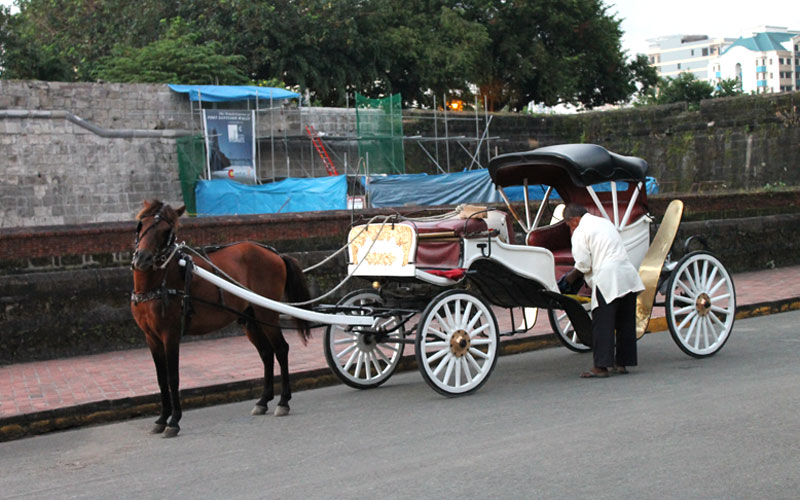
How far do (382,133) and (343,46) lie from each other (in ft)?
39.2

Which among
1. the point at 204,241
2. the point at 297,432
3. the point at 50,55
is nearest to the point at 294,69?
the point at 50,55

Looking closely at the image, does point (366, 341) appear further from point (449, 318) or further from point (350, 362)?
point (449, 318)

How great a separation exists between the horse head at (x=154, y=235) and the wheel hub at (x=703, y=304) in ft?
16.8

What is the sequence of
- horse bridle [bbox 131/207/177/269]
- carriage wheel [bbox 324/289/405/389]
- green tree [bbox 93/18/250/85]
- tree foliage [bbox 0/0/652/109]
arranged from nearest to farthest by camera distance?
horse bridle [bbox 131/207/177/269] → carriage wheel [bbox 324/289/405/389] → green tree [bbox 93/18/250/85] → tree foliage [bbox 0/0/652/109]

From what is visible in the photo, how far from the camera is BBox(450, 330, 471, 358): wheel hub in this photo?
775 cm

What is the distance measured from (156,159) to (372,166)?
656 centimetres

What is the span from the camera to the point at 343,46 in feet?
130

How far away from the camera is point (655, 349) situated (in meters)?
9.96

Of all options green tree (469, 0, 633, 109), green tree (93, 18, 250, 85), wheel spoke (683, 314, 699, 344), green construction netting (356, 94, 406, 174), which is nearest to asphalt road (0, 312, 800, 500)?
wheel spoke (683, 314, 699, 344)

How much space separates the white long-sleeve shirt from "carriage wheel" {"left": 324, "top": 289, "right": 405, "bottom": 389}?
1.80 metres

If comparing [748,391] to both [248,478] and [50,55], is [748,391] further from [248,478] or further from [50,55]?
[50,55]

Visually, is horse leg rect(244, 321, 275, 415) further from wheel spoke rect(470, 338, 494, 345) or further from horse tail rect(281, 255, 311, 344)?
wheel spoke rect(470, 338, 494, 345)

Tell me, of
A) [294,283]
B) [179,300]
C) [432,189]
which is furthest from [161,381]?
[432,189]

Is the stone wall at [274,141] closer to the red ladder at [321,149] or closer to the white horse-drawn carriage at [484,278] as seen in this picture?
the red ladder at [321,149]
